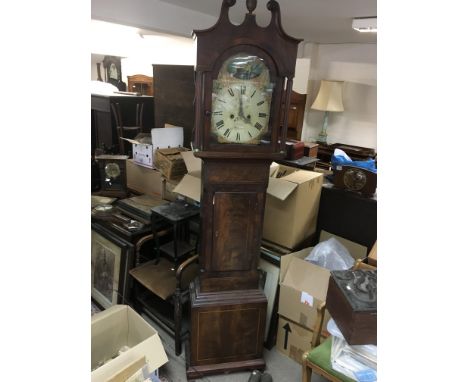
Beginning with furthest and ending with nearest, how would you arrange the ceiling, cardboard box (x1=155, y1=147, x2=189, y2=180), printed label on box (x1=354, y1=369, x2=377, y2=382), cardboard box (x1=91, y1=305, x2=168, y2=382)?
cardboard box (x1=155, y1=147, x2=189, y2=180), the ceiling, cardboard box (x1=91, y1=305, x2=168, y2=382), printed label on box (x1=354, y1=369, x2=377, y2=382)

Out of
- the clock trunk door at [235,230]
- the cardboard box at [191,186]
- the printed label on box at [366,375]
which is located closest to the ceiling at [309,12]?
the cardboard box at [191,186]

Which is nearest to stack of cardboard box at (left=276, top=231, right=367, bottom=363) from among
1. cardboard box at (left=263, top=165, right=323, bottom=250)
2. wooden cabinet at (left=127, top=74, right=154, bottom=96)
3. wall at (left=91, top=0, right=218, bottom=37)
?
cardboard box at (left=263, top=165, right=323, bottom=250)

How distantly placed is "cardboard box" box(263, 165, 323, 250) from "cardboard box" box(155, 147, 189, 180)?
75 cm

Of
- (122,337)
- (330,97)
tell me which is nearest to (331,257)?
(122,337)

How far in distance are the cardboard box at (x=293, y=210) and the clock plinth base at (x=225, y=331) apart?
1.35 ft

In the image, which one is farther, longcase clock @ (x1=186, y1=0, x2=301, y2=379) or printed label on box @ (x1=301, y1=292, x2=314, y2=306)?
printed label on box @ (x1=301, y1=292, x2=314, y2=306)

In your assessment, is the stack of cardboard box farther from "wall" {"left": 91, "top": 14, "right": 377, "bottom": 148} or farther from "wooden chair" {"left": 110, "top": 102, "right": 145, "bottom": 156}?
"wall" {"left": 91, "top": 14, "right": 377, "bottom": 148}

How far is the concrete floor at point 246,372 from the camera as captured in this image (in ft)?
5.78

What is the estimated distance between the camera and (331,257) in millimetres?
1874

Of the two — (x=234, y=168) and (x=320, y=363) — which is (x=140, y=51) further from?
(x=320, y=363)

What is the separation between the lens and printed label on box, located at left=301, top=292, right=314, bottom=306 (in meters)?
1.74
